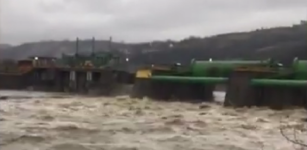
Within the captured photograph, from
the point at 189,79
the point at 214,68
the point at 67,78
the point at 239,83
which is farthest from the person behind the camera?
the point at 67,78

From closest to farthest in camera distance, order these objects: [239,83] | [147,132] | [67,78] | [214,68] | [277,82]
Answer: [147,132] → [277,82] → [239,83] → [214,68] → [67,78]

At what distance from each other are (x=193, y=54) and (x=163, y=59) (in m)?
4.35

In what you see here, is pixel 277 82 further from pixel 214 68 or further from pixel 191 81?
pixel 214 68

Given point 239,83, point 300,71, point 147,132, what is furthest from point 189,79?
point 147,132

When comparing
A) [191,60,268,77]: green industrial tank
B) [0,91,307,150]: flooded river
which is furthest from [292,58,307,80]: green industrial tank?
[0,91,307,150]: flooded river

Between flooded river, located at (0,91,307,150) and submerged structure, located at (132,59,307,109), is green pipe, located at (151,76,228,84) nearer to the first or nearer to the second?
submerged structure, located at (132,59,307,109)

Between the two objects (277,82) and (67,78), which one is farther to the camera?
(67,78)

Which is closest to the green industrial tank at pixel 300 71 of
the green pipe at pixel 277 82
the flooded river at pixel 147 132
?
the green pipe at pixel 277 82

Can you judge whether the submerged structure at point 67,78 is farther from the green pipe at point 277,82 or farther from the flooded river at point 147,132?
the flooded river at point 147,132

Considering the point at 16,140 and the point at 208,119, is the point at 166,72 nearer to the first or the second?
the point at 208,119

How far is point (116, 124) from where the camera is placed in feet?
42.4

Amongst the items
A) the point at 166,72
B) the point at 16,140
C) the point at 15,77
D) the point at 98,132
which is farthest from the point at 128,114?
the point at 15,77

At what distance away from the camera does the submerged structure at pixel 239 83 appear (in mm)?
19891

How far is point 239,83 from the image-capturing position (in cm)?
2005
